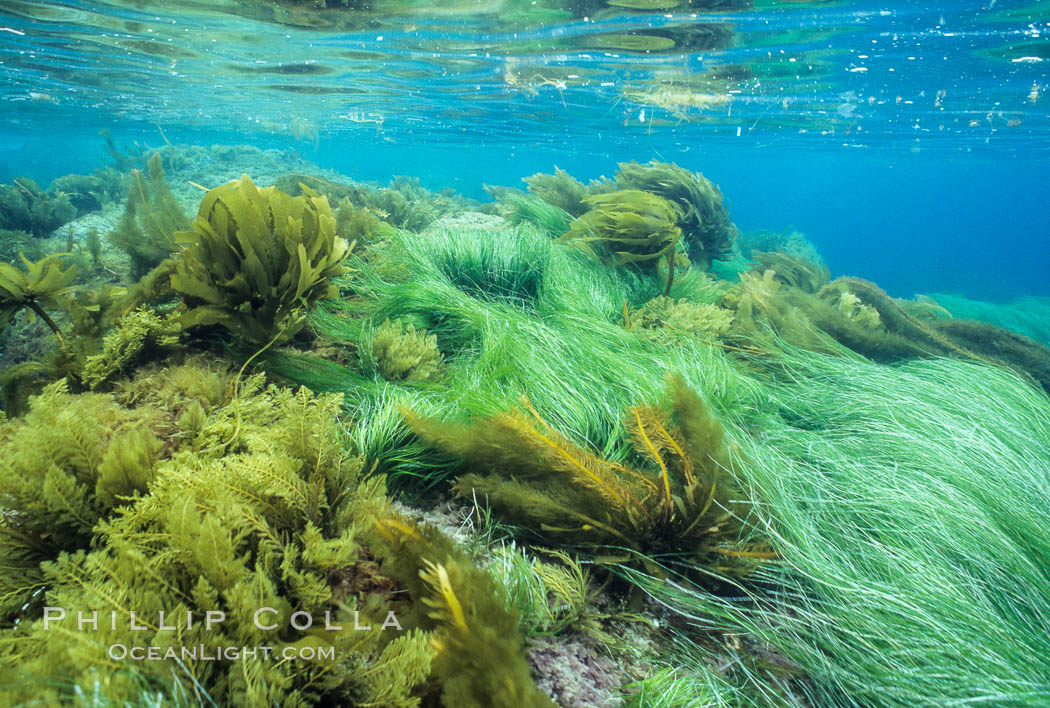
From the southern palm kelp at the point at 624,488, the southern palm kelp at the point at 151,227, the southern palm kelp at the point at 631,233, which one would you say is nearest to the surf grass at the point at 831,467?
the southern palm kelp at the point at 624,488

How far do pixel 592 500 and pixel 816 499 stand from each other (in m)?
0.94

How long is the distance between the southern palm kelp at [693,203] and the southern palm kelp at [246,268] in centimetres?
490

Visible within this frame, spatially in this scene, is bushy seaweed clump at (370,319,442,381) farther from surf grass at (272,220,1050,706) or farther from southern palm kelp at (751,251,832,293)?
southern palm kelp at (751,251,832,293)

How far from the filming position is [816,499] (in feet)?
6.05

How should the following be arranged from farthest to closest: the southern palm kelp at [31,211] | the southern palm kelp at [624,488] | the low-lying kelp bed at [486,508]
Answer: the southern palm kelp at [31,211], the southern palm kelp at [624,488], the low-lying kelp bed at [486,508]

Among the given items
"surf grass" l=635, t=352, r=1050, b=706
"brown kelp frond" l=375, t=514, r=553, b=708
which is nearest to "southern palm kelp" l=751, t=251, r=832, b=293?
"surf grass" l=635, t=352, r=1050, b=706

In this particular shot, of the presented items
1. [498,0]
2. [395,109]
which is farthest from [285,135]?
[498,0]

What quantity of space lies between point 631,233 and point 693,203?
233 cm

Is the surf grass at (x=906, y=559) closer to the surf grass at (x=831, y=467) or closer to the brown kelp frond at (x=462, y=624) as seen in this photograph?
the surf grass at (x=831, y=467)

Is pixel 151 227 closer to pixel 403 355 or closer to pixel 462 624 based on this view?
pixel 403 355

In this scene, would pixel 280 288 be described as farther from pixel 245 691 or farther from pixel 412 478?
pixel 245 691

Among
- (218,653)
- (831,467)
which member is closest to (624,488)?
(831,467)

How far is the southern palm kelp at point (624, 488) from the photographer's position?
165 cm

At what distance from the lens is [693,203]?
248 inches
